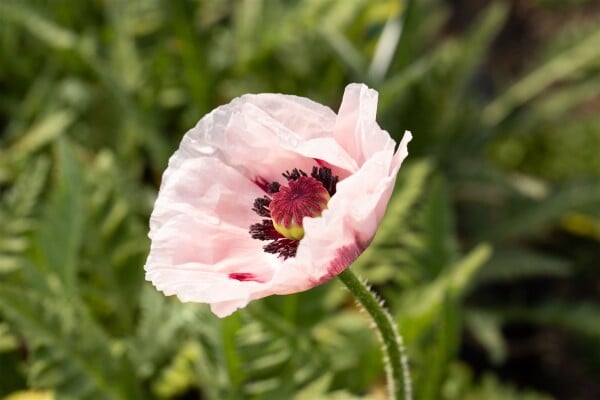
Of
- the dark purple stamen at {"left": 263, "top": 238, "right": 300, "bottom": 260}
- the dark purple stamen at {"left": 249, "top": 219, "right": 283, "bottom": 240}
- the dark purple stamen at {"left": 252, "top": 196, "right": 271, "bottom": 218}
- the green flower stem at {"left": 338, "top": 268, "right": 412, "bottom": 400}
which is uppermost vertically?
the dark purple stamen at {"left": 252, "top": 196, "right": 271, "bottom": 218}

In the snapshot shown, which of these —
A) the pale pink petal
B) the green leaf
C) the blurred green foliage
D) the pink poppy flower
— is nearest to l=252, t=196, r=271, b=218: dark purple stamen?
the pink poppy flower

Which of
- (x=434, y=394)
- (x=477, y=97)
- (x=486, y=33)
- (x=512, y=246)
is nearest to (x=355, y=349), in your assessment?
(x=434, y=394)

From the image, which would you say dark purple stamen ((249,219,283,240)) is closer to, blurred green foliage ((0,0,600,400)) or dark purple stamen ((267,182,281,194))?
dark purple stamen ((267,182,281,194))

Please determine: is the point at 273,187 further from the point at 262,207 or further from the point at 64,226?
the point at 64,226

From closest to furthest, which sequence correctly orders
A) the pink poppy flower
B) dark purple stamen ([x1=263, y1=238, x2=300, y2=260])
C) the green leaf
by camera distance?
the pink poppy flower
dark purple stamen ([x1=263, y1=238, x2=300, y2=260])
the green leaf

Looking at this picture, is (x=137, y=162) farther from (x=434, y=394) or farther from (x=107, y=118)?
(x=434, y=394)

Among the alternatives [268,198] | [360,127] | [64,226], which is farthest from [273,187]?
[64,226]

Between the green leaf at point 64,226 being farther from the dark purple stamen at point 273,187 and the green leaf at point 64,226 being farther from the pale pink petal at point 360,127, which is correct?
the pale pink petal at point 360,127
